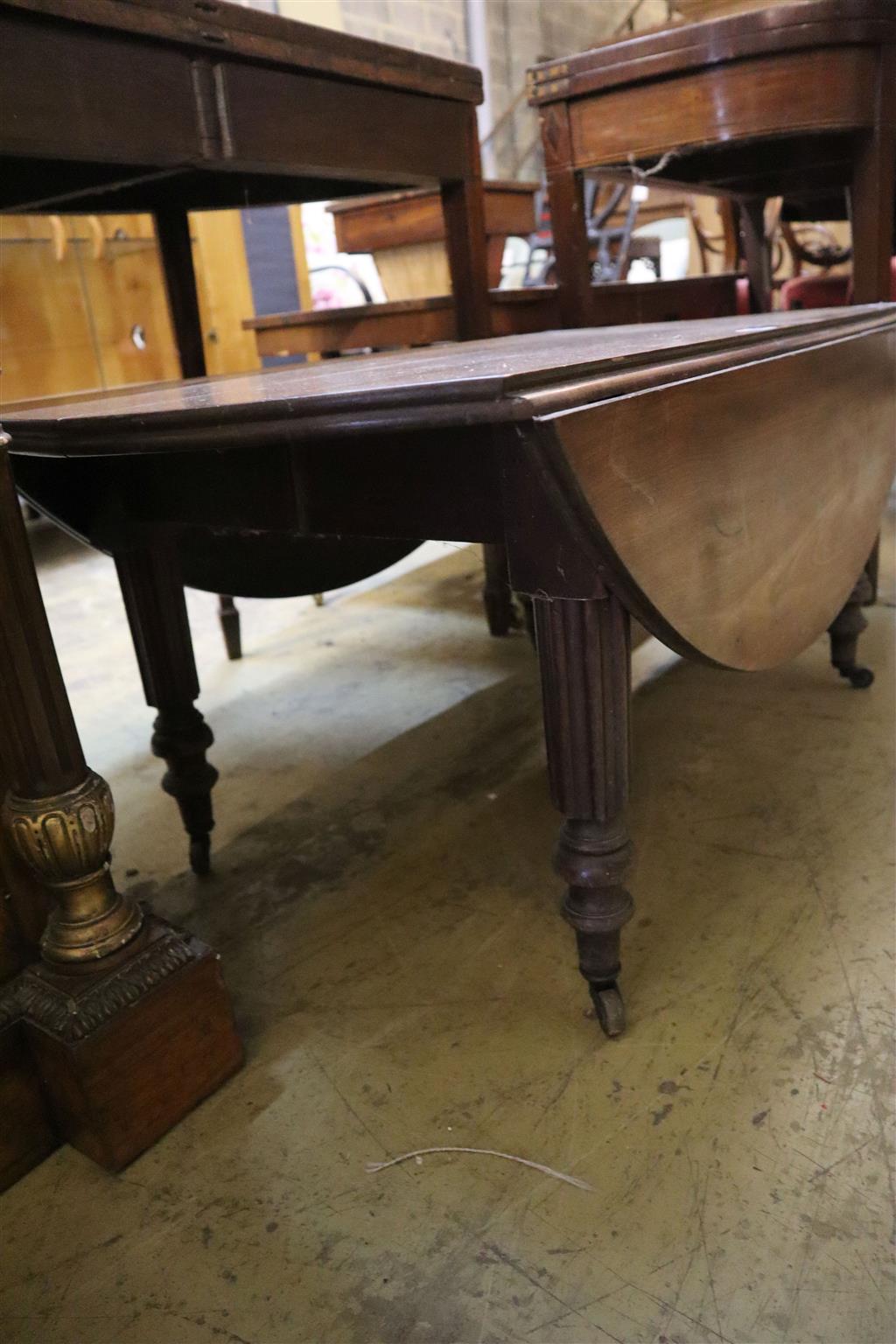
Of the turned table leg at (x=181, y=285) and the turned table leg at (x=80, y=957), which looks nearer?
the turned table leg at (x=80, y=957)

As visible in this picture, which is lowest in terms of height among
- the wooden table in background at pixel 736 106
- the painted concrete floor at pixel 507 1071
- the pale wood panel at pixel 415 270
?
the painted concrete floor at pixel 507 1071

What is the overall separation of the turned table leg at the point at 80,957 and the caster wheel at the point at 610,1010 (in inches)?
15.8

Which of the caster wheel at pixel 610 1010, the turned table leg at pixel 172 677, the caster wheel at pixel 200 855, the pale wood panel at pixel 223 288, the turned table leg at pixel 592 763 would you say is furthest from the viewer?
the pale wood panel at pixel 223 288

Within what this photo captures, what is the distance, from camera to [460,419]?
27.0 inches

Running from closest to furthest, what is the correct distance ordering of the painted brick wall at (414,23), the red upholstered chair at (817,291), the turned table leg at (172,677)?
the turned table leg at (172,677)
the red upholstered chair at (817,291)
the painted brick wall at (414,23)

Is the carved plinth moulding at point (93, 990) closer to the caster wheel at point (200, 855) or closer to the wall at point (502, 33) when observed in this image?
the caster wheel at point (200, 855)

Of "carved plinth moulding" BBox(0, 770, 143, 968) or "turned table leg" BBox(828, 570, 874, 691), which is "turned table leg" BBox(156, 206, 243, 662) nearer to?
"carved plinth moulding" BBox(0, 770, 143, 968)

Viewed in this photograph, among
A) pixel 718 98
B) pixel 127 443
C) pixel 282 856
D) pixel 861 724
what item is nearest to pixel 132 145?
pixel 127 443

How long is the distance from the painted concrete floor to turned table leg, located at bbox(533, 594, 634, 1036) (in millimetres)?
119

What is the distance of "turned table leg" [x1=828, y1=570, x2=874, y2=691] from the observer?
5.90ft

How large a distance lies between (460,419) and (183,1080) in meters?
0.71

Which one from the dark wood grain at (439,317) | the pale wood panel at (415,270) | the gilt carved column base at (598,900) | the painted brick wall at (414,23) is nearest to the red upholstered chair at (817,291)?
the dark wood grain at (439,317)

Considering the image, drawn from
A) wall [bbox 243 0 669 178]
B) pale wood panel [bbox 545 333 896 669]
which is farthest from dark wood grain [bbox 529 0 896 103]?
wall [bbox 243 0 669 178]

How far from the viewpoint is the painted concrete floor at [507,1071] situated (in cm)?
77
